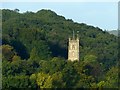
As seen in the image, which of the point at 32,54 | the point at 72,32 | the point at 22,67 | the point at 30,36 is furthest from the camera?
the point at 72,32

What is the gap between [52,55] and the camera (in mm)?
62750

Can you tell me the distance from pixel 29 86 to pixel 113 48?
3622 cm

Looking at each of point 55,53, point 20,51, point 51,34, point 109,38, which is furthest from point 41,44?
point 109,38

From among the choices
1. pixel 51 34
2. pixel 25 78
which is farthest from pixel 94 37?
pixel 25 78

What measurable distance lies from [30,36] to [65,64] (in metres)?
16.2

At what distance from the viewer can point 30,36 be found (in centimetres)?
6238

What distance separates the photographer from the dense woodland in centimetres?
3928

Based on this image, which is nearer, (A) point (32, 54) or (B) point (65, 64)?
(B) point (65, 64)

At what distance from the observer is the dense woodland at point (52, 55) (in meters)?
39.3

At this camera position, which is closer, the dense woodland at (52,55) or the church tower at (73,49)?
the dense woodland at (52,55)

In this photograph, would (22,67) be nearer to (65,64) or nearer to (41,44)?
(65,64)

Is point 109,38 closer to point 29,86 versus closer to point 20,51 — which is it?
point 20,51

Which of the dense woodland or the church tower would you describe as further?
the church tower

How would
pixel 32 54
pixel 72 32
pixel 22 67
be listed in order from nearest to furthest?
pixel 22 67 < pixel 32 54 < pixel 72 32
